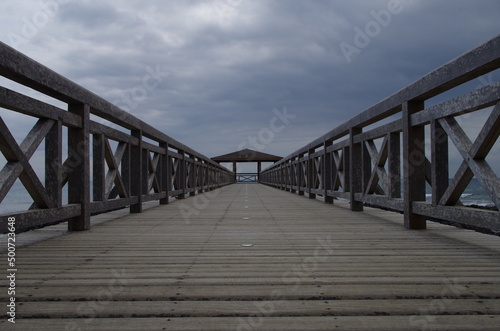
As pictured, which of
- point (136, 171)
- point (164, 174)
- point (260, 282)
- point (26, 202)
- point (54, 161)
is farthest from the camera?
point (26, 202)

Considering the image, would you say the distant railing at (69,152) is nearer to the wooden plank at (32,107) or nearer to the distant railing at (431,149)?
the wooden plank at (32,107)

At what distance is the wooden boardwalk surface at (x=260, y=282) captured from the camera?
1.43 meters

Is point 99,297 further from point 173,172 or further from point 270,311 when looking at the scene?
point 173,172

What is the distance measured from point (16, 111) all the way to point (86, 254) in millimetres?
1106

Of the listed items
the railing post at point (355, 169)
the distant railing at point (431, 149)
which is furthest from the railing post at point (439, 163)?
the railing post at point (355, 169)

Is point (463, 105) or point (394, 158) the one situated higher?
point (463, 105)

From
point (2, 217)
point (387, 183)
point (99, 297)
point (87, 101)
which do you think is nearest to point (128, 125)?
point (87, 101)

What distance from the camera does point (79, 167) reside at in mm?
3717

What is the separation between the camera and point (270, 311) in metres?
1.50

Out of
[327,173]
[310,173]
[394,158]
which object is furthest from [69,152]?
[310,173]

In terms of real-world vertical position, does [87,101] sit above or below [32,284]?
above

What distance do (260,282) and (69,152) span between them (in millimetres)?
2596

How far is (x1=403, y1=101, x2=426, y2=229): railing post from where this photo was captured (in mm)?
3693

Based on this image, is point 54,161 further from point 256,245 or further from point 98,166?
point 256,245
